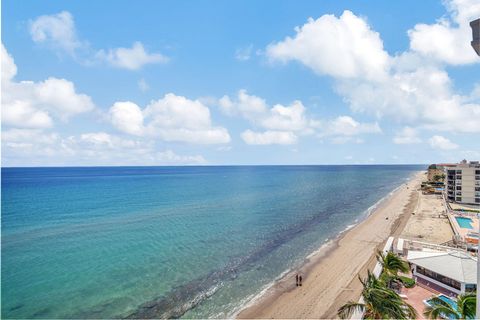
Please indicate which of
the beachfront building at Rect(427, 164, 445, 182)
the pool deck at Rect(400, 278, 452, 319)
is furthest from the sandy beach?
the beachfront building at Rect(427, 164, 445, 182)

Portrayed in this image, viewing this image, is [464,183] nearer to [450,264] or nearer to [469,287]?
[450,264]

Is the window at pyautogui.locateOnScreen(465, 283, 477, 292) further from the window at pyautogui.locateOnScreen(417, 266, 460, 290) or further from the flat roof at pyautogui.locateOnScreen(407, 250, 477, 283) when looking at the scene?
the window at pyautogui.locateOnScreen(417, 266, 460, 290)

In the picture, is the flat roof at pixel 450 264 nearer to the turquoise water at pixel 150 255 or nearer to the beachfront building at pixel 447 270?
the beachfront building at pixel 447 270

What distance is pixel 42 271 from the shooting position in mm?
29984

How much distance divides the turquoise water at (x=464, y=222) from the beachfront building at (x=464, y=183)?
1932 cm

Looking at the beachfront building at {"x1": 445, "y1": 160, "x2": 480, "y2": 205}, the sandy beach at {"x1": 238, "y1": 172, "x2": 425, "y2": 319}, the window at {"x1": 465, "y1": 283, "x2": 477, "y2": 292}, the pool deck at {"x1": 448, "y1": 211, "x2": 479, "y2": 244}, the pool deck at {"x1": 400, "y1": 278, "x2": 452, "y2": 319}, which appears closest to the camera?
the window at {"x1": 465, "y1": 283, "x2": 477, "y2": 292}

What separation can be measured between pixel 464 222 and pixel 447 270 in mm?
34887

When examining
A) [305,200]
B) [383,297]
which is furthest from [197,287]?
[305,200]

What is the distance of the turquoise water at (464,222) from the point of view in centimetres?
4538

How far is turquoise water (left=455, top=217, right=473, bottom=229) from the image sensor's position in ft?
149

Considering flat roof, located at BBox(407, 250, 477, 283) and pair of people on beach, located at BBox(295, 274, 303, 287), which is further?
pair of people on beach, located at BBox(295, 274, 303, 287)

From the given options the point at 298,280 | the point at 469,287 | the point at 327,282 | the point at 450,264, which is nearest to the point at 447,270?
the point at 450,264

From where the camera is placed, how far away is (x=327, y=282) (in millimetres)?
27094

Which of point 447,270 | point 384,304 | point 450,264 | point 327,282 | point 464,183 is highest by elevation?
point 464,183
